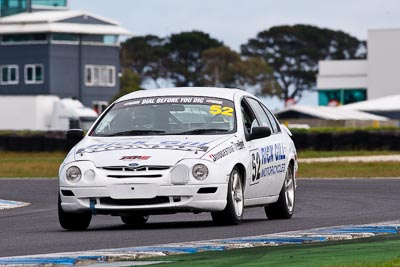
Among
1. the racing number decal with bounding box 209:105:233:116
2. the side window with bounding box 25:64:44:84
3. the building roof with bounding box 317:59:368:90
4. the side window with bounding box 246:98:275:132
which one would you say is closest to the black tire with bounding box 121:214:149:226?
the racing number decal with bounding box 209:105:233:116

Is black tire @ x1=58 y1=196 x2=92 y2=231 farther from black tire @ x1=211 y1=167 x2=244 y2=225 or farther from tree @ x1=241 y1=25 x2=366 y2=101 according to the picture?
tree @ x1=241 y1=25 x2=366 y2=101

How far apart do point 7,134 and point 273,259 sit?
141 ft

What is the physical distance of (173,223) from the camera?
1554 cm

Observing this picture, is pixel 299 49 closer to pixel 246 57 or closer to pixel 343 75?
pixel 246 57

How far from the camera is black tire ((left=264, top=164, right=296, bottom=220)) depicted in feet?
52.1

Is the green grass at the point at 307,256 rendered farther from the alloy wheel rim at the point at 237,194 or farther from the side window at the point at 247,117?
the side window at the point at 247,117

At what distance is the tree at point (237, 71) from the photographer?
14050 centimetres

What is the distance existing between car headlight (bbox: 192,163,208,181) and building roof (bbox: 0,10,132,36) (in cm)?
8419

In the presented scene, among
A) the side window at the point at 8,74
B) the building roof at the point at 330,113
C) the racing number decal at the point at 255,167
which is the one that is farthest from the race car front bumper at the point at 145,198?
the side window at the point at 8,74

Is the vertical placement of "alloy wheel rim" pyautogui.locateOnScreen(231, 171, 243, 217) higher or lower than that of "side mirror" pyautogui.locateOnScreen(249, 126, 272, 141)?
lower

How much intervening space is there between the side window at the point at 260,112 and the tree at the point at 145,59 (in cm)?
12991

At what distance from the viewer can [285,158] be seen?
16.1m

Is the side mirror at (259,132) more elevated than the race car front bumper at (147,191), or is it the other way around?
the side mirror at (259,132)

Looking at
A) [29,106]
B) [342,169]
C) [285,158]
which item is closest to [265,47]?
[29,106]
